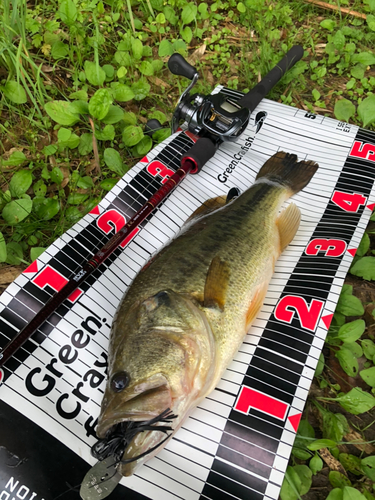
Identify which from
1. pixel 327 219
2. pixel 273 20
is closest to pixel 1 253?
pixel 327 219

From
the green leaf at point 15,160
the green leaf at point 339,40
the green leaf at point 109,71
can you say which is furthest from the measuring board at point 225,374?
the green leaf at point 339,40

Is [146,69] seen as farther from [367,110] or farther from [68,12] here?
[367,110]

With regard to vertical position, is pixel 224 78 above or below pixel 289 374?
above

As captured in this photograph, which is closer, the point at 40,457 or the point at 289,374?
the point at 40,457

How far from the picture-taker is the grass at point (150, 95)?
234cm

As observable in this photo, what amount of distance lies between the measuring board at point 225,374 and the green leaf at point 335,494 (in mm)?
351

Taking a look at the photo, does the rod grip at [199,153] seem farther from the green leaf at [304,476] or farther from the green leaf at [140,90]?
the green leaf at [304,476]

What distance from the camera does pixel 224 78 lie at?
3895 millimetres

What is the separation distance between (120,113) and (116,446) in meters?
2.61

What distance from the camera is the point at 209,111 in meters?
2.88

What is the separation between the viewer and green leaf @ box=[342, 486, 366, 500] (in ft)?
6.57

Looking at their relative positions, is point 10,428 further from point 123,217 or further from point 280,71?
point 280,71

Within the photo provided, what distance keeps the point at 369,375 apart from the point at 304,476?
30.6 inches

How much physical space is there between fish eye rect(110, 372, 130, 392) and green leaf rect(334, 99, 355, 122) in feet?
10.6
